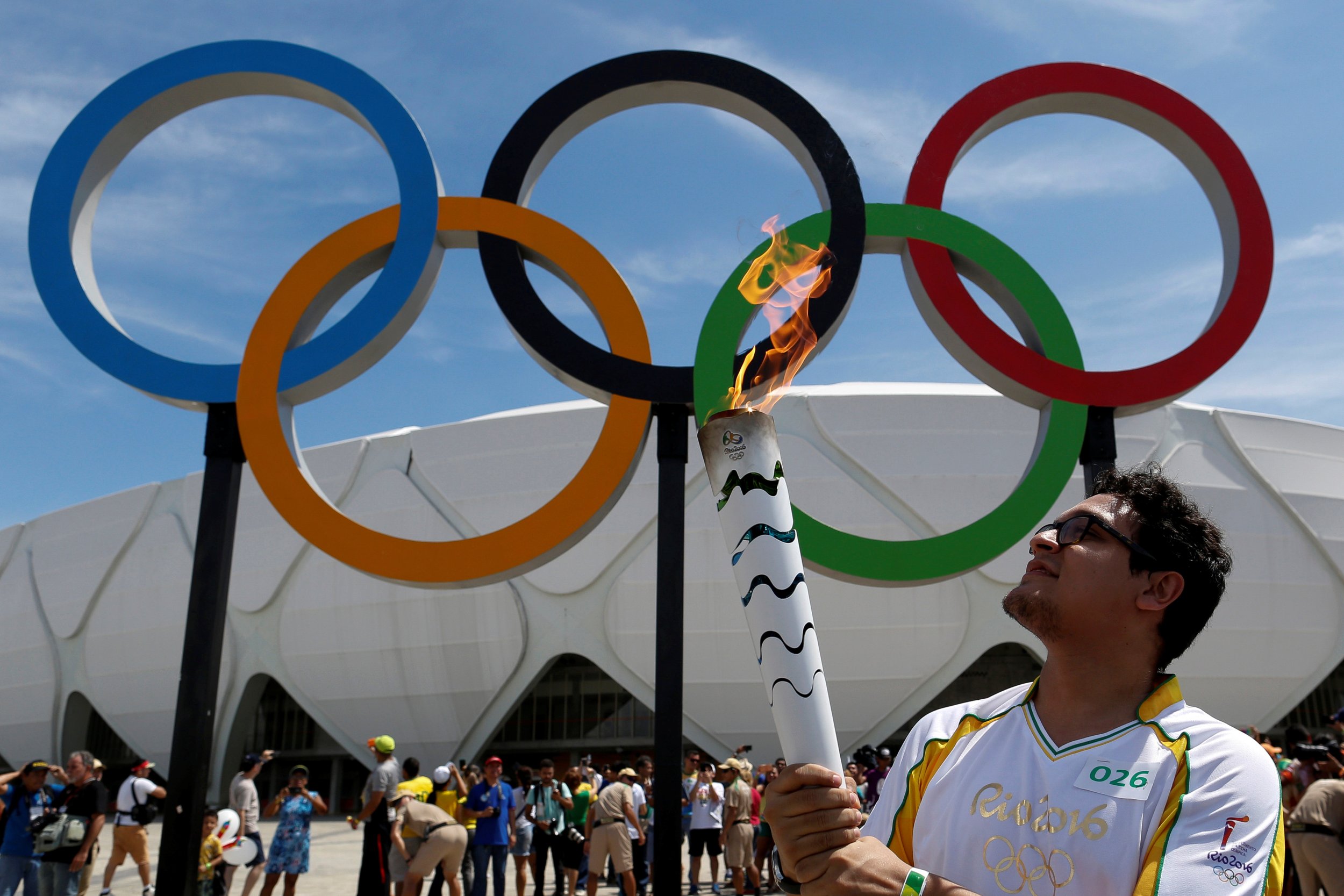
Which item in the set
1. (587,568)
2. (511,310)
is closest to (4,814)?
(511,310)

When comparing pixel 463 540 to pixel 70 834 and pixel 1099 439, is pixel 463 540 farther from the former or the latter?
pixel 1099 439

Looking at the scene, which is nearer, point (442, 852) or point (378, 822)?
point (442, 852)

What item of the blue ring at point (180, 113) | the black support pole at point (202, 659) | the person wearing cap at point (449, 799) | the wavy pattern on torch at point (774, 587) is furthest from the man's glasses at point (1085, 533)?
Answer: the person wearing cap at point (449, 799)

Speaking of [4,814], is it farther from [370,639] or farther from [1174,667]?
[1174,667]

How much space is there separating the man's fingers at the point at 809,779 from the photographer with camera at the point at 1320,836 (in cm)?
654

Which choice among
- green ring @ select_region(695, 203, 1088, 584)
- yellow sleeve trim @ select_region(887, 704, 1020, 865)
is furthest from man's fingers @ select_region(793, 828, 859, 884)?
green ring @ select_region(695, 203, 1088, 584)

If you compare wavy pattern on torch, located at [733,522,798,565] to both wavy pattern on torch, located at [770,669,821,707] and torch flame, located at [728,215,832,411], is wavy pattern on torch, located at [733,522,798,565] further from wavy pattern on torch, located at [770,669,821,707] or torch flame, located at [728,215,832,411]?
torch flame, located at [728,215,832,411]

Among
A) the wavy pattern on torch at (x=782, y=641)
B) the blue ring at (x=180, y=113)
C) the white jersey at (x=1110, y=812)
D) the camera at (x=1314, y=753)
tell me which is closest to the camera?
the white jersey at (x=1110, y=812)

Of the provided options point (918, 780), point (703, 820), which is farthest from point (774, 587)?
point (703, 820)

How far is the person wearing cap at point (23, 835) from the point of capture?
6.93 metres

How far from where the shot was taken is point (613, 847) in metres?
9.55

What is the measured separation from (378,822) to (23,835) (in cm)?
243

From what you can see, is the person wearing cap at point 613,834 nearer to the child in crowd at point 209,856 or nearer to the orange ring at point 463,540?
the child in crowd at point 209,856

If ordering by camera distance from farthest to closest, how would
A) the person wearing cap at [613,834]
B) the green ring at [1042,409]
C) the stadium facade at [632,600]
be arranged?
the stadium facade at [632,600], the person wearing cap at [613,834], the green ring at [1042,409]
